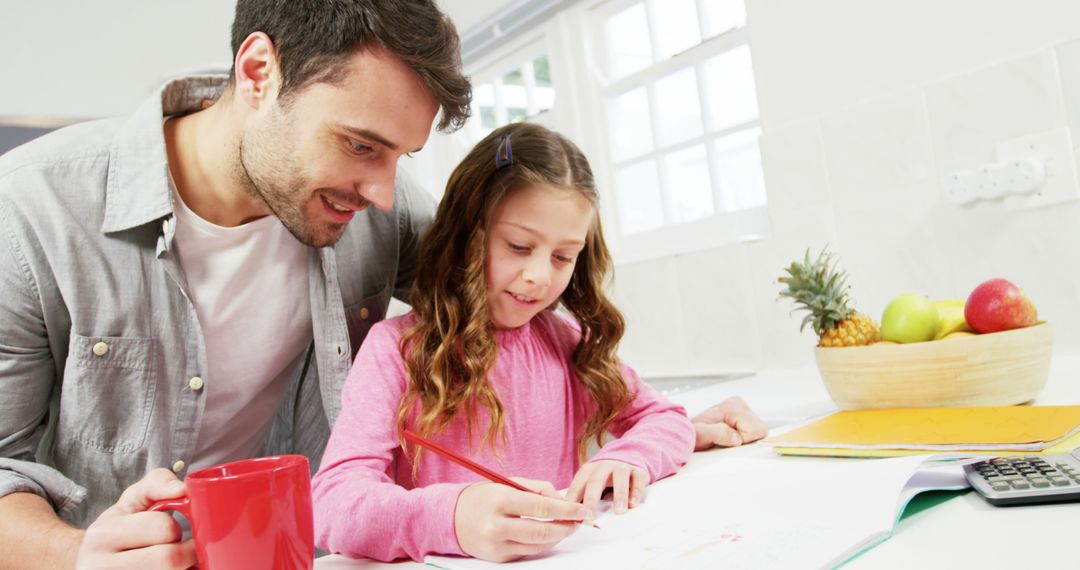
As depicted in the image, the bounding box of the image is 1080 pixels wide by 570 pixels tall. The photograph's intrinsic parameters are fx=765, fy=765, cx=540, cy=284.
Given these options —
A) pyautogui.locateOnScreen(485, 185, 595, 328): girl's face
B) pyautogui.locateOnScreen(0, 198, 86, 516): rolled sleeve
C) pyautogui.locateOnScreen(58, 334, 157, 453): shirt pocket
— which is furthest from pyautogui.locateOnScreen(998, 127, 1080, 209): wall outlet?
pyautogui.locateOnScreen(0, 198, 86, 516): rolled sleeve

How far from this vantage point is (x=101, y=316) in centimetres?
115

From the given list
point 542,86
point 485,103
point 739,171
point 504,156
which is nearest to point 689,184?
point 739,171

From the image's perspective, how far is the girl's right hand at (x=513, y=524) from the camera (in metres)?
0.67

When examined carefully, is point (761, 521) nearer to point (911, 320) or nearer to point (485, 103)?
point (911, 320)

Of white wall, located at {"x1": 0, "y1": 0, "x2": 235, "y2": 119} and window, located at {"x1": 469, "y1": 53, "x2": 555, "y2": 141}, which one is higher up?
white wall, located at {"x1": 0, "y1": 0, "x2": 235, "y2": 119}

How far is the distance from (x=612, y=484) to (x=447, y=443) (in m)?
0.35

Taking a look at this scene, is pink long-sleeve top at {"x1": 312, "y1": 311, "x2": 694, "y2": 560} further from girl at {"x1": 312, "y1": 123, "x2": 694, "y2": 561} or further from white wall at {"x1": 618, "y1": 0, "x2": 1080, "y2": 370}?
white wall at {"x1": 618, "y1": 0, "x2": 1080, "y2": 370}

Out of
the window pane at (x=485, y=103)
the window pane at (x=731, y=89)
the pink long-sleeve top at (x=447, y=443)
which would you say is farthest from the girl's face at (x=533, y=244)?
the window pane at (x=485, y=103)

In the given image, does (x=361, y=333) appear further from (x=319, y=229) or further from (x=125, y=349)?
(x=125, y=349)

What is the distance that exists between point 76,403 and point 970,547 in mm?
1169

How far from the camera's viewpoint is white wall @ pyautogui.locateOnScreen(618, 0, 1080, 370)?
1494mm

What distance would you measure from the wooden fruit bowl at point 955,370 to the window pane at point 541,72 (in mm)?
2115

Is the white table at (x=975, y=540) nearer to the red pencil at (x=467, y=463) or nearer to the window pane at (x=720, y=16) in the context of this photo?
the red pencil at (x=467, y=463)

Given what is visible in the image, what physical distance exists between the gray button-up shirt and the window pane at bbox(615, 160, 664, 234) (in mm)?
1532
